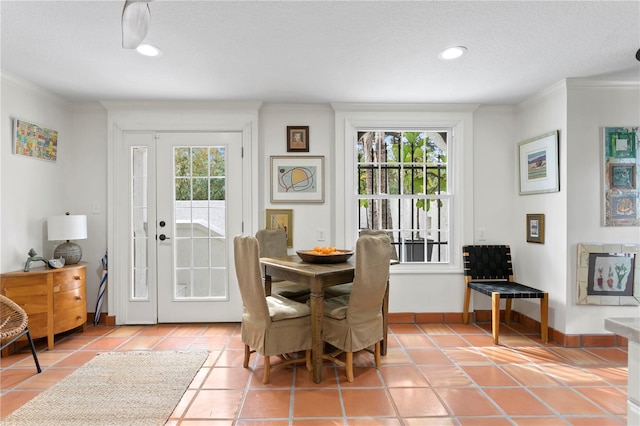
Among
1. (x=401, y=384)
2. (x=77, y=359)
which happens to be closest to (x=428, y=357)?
(x=401, y=384)

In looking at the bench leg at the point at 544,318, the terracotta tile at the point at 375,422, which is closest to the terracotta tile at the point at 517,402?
the terracotta tile at the point at 375,422

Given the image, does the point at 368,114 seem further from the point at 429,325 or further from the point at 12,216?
the point at 12,216

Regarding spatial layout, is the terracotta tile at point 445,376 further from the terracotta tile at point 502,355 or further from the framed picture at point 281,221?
the framed picture at point 281,221

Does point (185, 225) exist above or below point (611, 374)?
above

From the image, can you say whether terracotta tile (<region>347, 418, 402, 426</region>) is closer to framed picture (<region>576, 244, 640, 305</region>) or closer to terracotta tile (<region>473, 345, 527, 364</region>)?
terracotta tile (<region>473, 345, 527, 364</region>)

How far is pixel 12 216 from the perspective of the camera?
10.2 ft

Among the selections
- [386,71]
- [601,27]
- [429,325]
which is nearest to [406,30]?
[386,71]

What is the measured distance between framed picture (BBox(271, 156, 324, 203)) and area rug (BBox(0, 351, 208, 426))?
1.77 m

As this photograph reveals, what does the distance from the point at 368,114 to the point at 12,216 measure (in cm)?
350

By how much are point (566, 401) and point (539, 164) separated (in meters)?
2.17

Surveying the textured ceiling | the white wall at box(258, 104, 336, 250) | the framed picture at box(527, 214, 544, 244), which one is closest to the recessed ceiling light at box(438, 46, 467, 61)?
the textured ceiling

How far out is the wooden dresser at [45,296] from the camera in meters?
3.03

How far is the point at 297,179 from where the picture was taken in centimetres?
391

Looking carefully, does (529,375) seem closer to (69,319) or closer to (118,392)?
(118,392)
